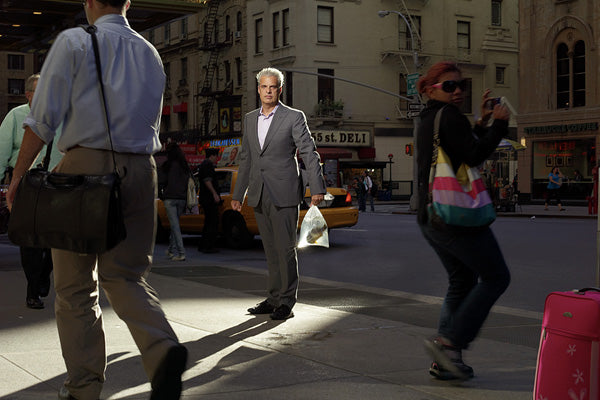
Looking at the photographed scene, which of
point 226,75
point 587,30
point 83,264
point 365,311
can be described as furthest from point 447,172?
point 226,75

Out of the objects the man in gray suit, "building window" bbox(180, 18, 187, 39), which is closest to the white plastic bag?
the man in gray suit

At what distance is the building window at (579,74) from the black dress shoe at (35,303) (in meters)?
33.8

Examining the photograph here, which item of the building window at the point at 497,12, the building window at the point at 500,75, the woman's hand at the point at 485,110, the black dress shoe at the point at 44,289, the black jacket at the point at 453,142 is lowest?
the black dress shoe at the point at 44,289

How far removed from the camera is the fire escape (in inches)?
2147

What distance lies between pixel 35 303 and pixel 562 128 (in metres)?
33.8

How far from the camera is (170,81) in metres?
61.1

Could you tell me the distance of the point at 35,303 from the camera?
276 inches

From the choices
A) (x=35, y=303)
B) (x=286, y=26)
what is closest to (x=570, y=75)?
(x=286, y=26)

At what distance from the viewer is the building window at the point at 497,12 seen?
176ft

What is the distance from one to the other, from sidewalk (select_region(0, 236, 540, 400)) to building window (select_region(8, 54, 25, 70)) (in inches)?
3465

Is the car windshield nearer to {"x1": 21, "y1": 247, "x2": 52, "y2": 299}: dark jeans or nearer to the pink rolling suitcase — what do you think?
{"x1": 21, "y1": 247, "x2": 52, "y2": 299}: dark jeans

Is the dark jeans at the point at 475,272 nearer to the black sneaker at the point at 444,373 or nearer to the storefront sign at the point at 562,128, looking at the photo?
the black sneaker at the point at 444,373

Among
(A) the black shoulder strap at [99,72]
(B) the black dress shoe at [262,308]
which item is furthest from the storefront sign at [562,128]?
(A) the black shoulder strap at [99,72]

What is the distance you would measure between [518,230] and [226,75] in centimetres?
3668
